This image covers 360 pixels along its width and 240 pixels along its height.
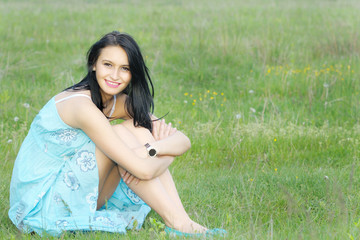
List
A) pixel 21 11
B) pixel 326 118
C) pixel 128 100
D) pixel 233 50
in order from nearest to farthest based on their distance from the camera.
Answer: pixel 128 100 → pixel 326 118 → pixel 233 50 → pixel 21 11

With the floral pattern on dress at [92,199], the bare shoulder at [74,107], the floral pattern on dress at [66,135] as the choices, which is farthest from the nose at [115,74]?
the floral pattern on dress at [92,199]

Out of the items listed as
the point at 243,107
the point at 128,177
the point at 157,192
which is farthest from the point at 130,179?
the point at 243,107

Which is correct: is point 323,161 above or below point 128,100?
below

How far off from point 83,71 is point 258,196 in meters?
3.33

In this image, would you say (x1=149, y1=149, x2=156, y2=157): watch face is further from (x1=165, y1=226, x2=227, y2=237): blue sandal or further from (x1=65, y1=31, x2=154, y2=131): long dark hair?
(x1=165, y1=226, x2=227, y2=237): blue sandal

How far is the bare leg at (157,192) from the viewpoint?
2.80 metres

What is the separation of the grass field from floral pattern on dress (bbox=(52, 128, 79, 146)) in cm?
53

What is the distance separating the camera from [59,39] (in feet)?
24.2

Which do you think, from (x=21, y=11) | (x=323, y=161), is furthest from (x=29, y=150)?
(x=21, y=11)

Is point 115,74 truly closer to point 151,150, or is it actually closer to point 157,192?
point 151,150

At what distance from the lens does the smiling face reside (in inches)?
116

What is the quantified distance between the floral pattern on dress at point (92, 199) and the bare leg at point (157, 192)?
4.0 inches

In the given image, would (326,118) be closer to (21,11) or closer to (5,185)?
(5,185)

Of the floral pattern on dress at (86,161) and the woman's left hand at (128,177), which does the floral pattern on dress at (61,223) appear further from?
the woman's left hand at (128,177)
